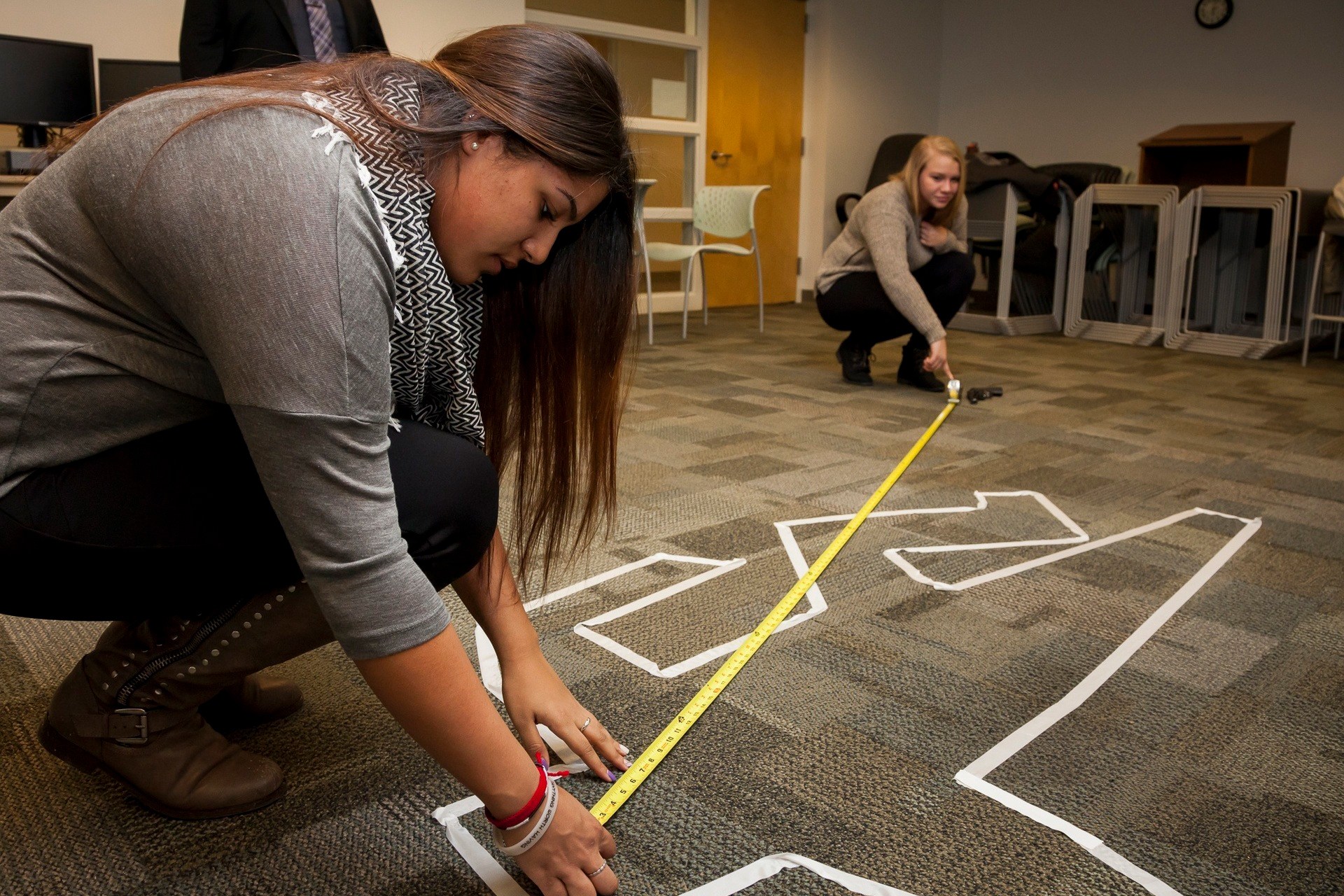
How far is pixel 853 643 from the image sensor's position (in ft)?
5.35

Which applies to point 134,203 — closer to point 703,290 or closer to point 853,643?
point 853,643

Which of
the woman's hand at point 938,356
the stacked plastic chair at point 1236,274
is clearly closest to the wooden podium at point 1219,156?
the stacked plastic chair at point 1236,274

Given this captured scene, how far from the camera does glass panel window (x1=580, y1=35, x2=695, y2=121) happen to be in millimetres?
5922

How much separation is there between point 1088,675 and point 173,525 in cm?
125

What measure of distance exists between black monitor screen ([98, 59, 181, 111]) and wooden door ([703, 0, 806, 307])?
330 cm

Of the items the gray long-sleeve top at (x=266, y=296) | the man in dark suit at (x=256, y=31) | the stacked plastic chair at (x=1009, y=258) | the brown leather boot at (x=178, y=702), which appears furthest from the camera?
the stacked plastic chair at (x=1009, y=258)

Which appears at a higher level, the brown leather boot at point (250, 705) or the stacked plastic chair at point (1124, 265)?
the stacked plastic chair at point (1124, 265)

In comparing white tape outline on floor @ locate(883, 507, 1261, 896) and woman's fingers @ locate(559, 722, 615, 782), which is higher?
woman's fingers @ locate(559, 722, 615, 782)

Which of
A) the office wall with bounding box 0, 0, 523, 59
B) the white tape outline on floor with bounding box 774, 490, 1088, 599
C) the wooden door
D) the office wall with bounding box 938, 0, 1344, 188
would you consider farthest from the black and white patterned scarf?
the office wall with bounding box 938, 0, 1344, 188

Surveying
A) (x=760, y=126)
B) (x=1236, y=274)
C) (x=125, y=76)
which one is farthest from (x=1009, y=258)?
(x=125, y=76)

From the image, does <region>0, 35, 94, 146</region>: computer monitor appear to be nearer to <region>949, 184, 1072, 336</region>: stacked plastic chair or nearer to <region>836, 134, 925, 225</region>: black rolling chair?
<region>949, 184, 1072, 336</region>: stacked plastic chair

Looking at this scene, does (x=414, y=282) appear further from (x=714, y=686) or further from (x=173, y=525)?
(x=714, y=686)

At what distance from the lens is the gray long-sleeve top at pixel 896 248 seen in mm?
3568

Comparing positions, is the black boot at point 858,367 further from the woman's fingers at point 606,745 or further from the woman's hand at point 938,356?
the woman's fingers at point 606,745
